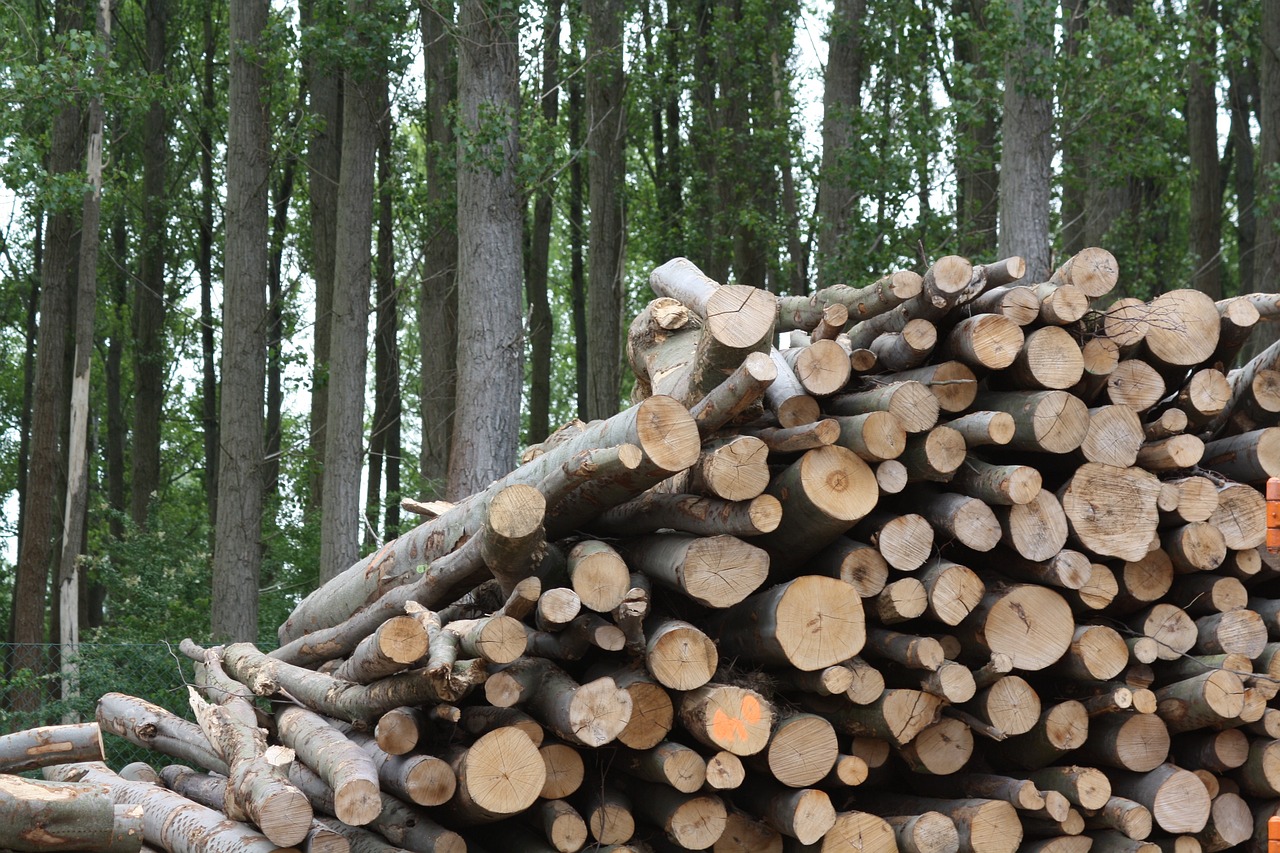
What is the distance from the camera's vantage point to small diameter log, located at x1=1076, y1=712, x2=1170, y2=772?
4824 millimetres

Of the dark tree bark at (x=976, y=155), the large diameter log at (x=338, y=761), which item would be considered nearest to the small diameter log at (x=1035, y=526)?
the large diameter log at (x=338, y=761)

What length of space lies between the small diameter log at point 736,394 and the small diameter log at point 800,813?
1301 mm

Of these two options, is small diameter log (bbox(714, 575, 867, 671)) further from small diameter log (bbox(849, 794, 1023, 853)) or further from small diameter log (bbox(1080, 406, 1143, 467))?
small diameter log (bbox(1080, 406, 1143, 467))

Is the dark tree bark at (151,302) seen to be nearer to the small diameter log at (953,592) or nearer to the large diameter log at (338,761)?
the large diameter log at (338,761)

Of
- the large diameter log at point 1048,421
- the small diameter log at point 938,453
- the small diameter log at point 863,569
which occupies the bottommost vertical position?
the small diameter log at point 863,569

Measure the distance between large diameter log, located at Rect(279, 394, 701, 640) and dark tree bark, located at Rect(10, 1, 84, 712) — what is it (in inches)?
354

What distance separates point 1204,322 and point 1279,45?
→ 39.6 feet

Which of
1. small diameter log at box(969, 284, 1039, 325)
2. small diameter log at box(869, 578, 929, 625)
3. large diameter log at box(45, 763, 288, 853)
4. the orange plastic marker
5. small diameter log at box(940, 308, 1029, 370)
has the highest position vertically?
small diameter log at box(969, 284, 1039, 325)

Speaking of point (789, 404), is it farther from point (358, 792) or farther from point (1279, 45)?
point (1279, 45)

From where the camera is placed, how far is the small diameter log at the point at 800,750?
4.39m

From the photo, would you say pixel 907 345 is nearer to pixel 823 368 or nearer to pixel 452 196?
pixel 823 368

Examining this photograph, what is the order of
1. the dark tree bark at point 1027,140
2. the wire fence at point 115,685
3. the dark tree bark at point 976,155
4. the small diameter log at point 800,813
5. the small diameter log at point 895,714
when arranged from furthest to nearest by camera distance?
1. the dark tree bark at point 976,155
2. the dark tree bark at point 1027,140
3. the wire fence at point 115,685
4. the small diameter log at point 895,714
5. the small diameter log at point 800,813

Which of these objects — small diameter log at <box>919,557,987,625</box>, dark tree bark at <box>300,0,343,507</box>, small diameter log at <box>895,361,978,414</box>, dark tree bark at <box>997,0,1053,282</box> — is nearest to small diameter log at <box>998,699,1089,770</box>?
small diameter log at <box>919,557,987,625</box>

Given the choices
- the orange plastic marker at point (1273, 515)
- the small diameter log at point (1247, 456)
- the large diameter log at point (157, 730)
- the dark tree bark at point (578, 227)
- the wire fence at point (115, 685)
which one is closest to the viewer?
the orange plastic marker at point (1273, 515)
